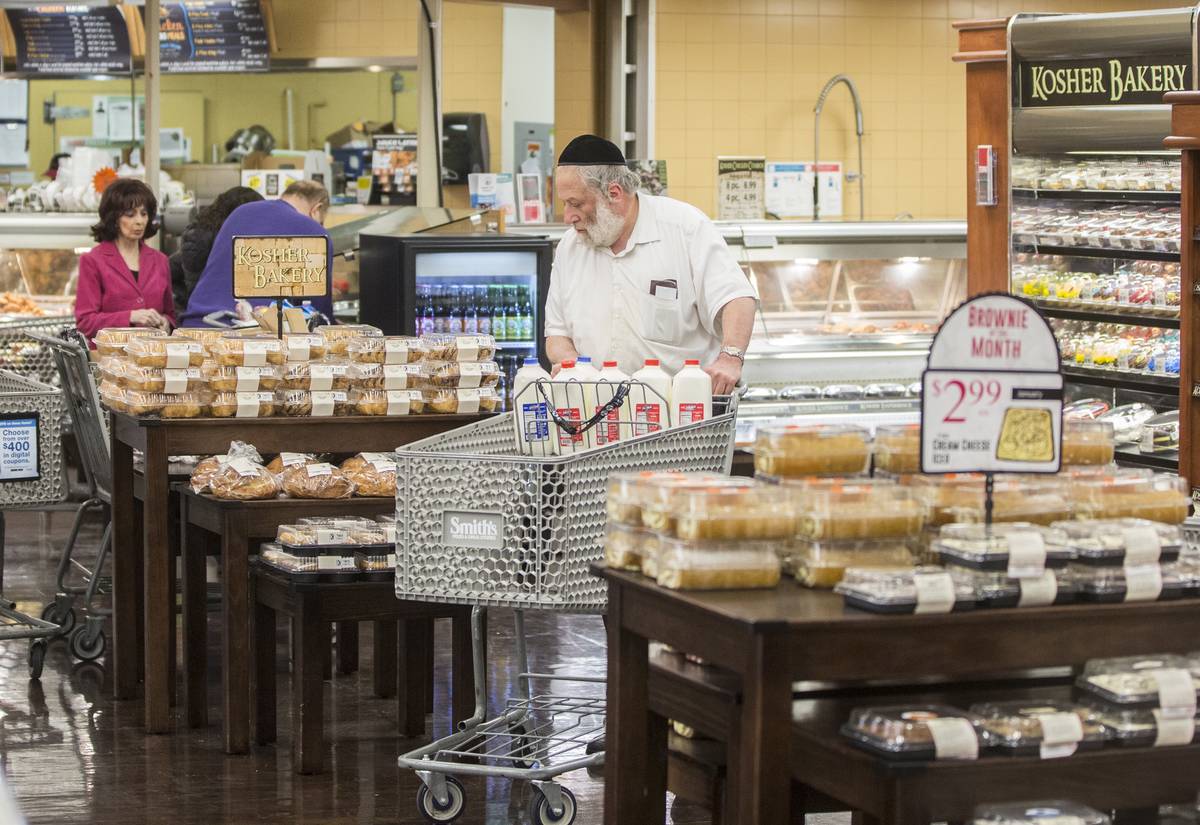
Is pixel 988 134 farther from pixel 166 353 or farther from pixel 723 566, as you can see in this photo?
pixel 723 566

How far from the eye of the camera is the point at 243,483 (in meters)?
5.12

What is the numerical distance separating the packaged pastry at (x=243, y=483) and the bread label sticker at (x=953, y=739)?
2903 mm

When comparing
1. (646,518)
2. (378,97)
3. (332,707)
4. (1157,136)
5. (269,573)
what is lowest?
(332,707)

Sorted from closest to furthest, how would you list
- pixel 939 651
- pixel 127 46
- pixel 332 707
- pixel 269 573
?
pixel 939 651
pixel 269 573
pixel 332 707
pixel 127 46

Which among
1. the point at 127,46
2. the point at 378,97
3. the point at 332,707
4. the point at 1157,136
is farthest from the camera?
the point at 378,97

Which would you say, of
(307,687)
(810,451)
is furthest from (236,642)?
(810,451)

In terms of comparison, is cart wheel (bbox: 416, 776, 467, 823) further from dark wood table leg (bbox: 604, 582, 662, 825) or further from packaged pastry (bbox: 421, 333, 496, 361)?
dark wood table leg (bbox: 604, 582, 662, 825)

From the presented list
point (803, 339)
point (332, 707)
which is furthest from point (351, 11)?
point (332, 707)

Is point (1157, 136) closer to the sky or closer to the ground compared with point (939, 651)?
closer to the sky

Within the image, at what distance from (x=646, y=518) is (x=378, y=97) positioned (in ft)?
36.7

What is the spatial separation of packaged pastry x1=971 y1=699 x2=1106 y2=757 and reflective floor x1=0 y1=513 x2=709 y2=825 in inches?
76.3

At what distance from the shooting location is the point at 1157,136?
745 centimetres

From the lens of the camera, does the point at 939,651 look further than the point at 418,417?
No

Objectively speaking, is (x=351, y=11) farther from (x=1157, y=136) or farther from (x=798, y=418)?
(x=1157, y=136)
